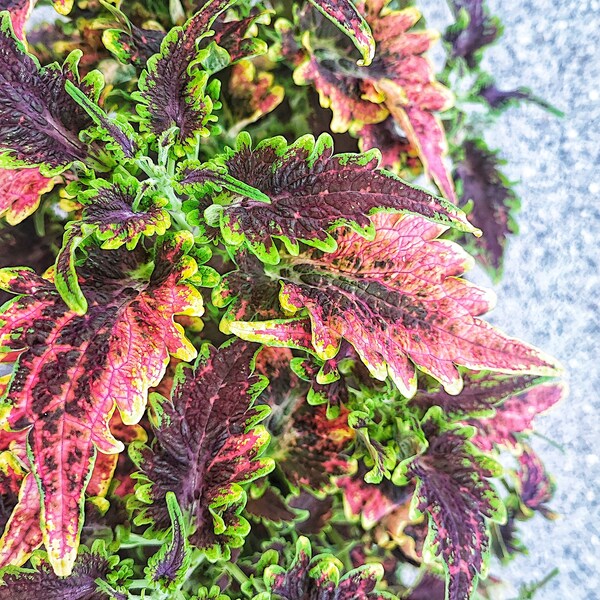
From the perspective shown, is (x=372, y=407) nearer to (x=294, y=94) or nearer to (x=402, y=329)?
(x=402, y=329)

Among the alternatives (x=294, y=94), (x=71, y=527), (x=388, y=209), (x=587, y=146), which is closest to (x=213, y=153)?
(x=294, y=94)

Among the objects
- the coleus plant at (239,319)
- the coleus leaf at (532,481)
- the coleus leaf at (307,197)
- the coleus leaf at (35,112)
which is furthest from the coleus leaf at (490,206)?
the coleus leaf at (35,112)

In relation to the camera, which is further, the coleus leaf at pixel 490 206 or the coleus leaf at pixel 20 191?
the coleus leaf at pixel 490 206

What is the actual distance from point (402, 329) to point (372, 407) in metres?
0.11

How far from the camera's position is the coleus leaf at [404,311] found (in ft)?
1.59

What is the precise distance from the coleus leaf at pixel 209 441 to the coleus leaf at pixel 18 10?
0.89 feet

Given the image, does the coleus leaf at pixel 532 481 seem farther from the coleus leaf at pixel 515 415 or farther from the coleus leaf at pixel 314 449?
the coleus leaf at pixel 314 449

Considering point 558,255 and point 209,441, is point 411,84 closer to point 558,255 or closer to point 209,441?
point 209,441

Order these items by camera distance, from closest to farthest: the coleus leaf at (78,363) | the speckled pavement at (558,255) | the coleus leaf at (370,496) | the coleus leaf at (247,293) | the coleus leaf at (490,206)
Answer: the coleus leaf at (78,363) < the coleus leaf at (247,293) < the coleus leaf at (370,496) < the coleus leaf at (490,206) < the speckled pavement at (558,255)

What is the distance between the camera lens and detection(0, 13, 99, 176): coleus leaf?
18.5 inches

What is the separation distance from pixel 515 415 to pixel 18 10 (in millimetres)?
548

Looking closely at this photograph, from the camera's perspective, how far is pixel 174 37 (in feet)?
1.62

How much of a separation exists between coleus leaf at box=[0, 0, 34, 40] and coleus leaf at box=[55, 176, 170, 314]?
5.4 inches

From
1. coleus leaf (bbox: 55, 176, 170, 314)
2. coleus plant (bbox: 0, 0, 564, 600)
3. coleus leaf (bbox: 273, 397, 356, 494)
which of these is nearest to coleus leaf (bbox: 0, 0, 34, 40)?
coleus plant (bbox: 0, 0, 564, 600)
